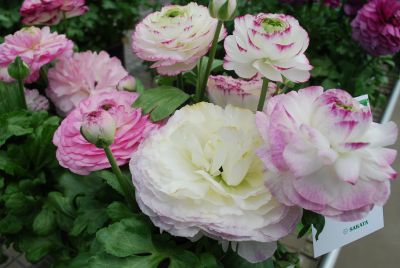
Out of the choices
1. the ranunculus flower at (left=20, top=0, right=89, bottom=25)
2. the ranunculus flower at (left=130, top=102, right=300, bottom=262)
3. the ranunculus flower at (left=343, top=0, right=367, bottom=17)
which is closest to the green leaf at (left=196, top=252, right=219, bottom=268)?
the ranunculus flower at (left=130, top=102, right=300, bottom=262)

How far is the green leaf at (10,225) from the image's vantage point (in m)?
A: 0.51

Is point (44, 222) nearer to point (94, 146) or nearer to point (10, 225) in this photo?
point (10, 225)

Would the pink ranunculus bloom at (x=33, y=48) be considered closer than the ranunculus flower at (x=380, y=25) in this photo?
Yes

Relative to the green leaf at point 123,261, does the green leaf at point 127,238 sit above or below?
above

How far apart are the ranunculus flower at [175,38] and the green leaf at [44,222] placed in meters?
0.24

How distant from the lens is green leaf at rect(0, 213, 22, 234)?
51 cm

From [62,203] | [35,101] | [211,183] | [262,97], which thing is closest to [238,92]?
[262,97]

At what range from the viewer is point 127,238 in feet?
1.17

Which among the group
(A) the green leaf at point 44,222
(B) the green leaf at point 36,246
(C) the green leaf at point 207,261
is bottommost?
(B) the green leaf at point 36,246

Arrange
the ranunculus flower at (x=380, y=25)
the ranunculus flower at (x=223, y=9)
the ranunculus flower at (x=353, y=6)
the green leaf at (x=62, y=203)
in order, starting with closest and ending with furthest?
the ranunculus flower at (x=223, y=9) < the green leaf at (x=62, y=203) < the ranunculus flower at (x=380, y=25) < the ranunculus flower at (x=353, y=6)

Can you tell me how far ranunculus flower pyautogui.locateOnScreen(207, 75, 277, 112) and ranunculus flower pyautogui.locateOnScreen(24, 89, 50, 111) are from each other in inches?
13.3

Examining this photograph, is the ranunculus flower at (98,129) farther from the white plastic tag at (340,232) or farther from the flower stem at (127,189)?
the white plastic tag at (340,232)

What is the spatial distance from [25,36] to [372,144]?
0.53 metres

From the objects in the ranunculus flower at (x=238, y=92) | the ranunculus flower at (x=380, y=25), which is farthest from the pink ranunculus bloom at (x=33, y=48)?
the ranunculus flower at (x=380, y=25)
